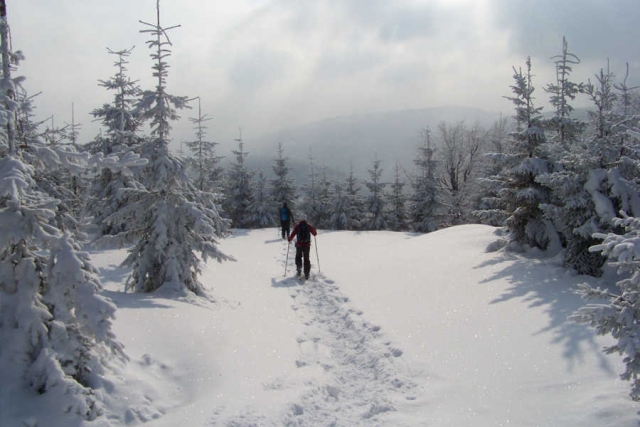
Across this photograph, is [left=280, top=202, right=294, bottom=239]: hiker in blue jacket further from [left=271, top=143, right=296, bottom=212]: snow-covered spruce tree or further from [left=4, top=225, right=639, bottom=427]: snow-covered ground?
[left=271, top=143, right=296, bottom=212]: snow-covered spruce tree

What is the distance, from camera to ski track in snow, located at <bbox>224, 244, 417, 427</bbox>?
4883 millimetres

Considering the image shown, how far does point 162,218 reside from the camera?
9.03 meters

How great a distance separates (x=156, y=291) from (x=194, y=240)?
1444 mm

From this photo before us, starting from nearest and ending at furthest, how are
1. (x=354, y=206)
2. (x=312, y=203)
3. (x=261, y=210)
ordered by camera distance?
(x=261, y=210) → (x=354, y=206) → (x=312, y=203)

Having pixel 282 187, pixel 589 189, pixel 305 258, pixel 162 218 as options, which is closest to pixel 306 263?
pixel 305 258

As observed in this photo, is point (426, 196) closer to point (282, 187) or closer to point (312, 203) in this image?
point (312, 203)

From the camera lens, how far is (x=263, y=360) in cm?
642

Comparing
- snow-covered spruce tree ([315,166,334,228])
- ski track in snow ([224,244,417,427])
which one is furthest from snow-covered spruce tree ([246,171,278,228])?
ski track in snow ([224,244,417,427])

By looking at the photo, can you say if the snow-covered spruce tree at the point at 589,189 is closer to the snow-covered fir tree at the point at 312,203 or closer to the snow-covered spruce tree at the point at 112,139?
the snow-covered spruce tree at the point at 112,139

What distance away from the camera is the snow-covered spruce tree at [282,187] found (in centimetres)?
3834

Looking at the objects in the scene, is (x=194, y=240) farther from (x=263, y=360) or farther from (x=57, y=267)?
(x=57, y=267)

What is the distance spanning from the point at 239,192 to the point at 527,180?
30060mm

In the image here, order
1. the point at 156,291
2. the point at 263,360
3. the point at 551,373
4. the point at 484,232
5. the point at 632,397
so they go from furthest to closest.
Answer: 1. the point at 484,232
2. the point at 156,291
3. the point at 263,360
4. the point at 551,373
5. the point at 632,397

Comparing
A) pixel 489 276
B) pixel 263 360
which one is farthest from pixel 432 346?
pixel 489 276
